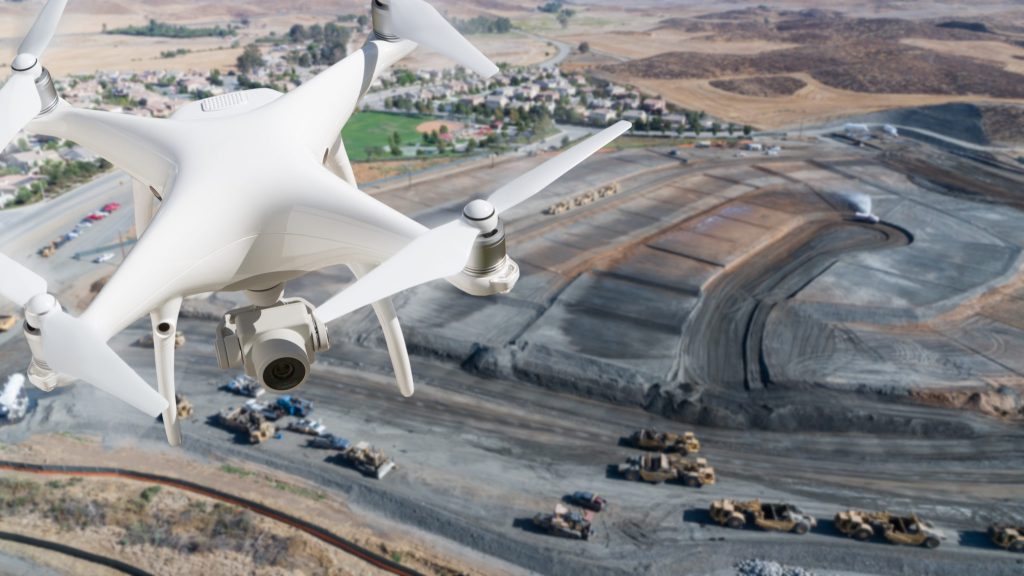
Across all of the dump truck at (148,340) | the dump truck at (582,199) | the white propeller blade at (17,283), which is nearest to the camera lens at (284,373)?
the white propeller blade at (17,283)

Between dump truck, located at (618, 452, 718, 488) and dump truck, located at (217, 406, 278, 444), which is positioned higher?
dump truck, located at (618, 452, 718, 488)

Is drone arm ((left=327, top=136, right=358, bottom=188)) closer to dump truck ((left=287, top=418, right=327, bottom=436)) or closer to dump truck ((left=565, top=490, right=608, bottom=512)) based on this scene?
dump truck ((left=565, top=490, right=608, bottom=512))

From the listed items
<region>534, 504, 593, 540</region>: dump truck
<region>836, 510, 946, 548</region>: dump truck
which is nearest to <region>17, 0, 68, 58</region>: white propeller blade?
<region>534, 504, 593, 540</region>: dump truck

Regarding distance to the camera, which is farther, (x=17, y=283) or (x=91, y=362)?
(x=17, y=283)

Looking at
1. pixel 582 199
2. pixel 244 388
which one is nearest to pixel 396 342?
pixel 244 388

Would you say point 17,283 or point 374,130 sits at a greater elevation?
point 17,283

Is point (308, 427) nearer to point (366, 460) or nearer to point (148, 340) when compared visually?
point (366, 460)
